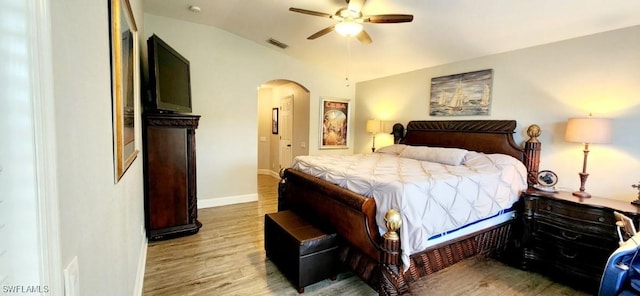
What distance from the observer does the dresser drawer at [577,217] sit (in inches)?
96.9

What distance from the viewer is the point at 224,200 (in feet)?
16.0

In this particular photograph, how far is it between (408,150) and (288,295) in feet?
9.06

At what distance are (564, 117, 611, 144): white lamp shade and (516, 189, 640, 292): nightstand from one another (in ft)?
1.91

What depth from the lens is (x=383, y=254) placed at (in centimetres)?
208

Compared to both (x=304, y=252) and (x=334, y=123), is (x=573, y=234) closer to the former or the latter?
(x=304, y=252)

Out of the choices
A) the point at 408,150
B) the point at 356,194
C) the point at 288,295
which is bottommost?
the point at 288,295

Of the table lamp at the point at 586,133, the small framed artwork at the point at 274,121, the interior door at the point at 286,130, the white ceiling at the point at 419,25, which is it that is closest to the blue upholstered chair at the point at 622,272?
the table lamp at the point at 586,133

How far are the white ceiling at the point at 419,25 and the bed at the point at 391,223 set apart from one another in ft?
3.54

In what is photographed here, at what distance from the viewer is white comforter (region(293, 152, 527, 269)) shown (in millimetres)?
2107

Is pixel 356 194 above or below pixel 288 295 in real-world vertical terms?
above

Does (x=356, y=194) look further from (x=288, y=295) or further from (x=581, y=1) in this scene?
(x=581, y=1)

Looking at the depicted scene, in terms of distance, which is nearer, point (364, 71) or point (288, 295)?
point (288, 295)

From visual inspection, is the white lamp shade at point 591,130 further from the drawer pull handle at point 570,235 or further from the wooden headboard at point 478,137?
the drawer pull handle at point 570,235

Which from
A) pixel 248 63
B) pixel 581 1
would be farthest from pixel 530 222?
pixel 248 63
